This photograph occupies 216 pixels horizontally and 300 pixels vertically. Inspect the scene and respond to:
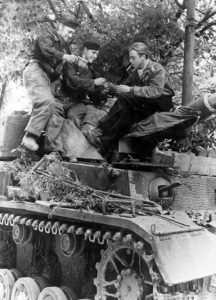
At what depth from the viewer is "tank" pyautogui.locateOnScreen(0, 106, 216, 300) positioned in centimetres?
543

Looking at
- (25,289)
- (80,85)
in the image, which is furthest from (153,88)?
(25,289)

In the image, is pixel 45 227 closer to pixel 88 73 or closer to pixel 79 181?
pixel 79 181

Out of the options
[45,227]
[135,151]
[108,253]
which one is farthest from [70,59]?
[108,253]

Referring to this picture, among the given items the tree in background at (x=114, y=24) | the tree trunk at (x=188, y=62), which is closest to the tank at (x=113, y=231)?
the tree trunk at (x=188, y=62)

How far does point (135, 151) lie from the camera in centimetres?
763

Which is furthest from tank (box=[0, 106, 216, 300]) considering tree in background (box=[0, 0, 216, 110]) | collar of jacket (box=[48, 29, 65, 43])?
tree in background (box=[0, 0, 216, 110])

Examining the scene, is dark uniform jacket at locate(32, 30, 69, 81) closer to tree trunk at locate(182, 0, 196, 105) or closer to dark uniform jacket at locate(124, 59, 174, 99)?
dark uniform jacket at locate(124, 59, 174, 99)

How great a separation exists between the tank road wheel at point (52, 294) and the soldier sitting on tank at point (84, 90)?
2.85 m

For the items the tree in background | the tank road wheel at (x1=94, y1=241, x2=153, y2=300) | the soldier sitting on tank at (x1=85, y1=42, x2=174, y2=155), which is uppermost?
the tree in background

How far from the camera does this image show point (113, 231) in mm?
5887

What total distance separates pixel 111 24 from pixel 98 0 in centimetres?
108

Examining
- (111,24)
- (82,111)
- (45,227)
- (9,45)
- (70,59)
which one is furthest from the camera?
(9,45)

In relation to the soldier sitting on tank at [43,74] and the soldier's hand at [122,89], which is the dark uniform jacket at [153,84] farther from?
the soldier sitting on tank at [43,74]

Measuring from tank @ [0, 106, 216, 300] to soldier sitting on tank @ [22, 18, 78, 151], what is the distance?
60 cm
